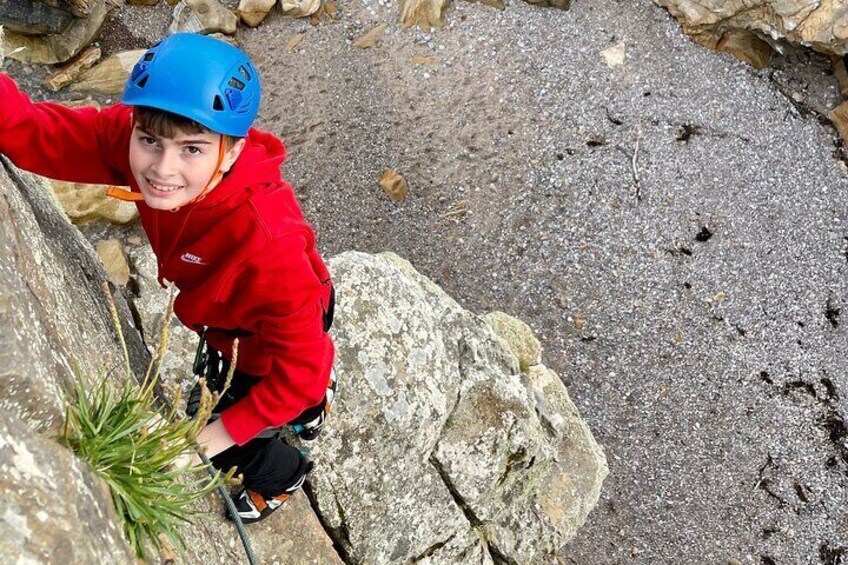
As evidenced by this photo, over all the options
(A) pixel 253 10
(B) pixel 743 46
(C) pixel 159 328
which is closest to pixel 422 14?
(A) pixel 253 10

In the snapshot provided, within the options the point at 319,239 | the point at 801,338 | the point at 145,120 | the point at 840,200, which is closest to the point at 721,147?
the point at 840,200

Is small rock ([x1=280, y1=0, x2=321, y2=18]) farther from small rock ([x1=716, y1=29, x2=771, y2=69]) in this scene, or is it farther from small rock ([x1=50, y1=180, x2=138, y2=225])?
small rock ([x1=716, y1=29, x2=771, y2=69])

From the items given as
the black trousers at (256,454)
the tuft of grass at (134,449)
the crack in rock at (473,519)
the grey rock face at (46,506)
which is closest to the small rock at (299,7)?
the crack in rock at (473,519)

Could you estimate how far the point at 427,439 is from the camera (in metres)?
6.49

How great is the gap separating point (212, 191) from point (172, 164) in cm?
25

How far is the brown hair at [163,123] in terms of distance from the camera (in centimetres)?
339

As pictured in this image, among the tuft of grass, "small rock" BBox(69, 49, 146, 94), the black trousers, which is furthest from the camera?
"small rock" BBox(69, 49, 146, 94)

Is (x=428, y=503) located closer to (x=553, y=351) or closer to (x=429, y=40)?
(x=553, y=351)

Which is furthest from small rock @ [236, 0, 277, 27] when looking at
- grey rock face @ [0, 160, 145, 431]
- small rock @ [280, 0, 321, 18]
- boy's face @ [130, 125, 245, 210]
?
boy's face @ [130, 125, 245, 210]

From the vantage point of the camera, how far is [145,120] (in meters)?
3.41

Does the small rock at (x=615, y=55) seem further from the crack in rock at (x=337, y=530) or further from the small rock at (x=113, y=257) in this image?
the crack in rock at (x=337, y=530)

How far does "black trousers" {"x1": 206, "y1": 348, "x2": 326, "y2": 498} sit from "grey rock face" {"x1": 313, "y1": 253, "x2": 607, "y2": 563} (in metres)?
0.82

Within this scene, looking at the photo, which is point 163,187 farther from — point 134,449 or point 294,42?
point 294,42

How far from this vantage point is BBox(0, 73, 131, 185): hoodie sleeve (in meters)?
3.68
